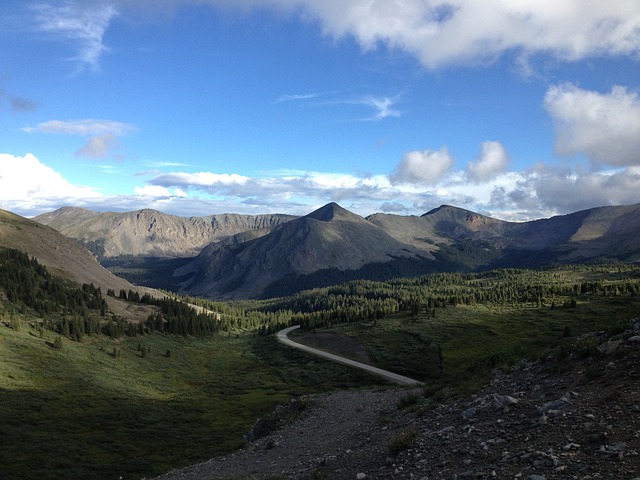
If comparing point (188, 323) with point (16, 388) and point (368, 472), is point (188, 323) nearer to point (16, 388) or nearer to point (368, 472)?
point (16, 388)

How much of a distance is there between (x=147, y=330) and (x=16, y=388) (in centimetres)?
9601

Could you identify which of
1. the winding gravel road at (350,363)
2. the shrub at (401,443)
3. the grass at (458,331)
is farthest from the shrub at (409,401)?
the grass at (458,331)

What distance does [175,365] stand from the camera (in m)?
138

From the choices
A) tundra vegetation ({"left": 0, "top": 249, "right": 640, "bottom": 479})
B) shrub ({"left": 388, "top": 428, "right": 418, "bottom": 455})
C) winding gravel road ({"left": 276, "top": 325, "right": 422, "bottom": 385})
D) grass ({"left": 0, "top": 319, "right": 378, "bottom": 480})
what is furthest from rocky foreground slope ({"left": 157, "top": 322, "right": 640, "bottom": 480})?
winding gravel road ({"left": 276, "top": 325, "right": 422, "bottom": 385})

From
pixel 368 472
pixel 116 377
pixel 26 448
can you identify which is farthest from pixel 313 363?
pixel 368 472

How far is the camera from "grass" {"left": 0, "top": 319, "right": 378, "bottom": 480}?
176 ft

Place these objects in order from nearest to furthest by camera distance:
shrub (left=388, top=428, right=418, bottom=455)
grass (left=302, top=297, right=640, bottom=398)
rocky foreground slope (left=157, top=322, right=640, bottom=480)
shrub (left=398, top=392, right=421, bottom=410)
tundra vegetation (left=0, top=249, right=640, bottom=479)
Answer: rocky foreground slope (left=157, top=322, right=640, bottom=480) < shrub (left=388, top=428, right=418, bottom=455) < shrub (left=398, top=392, right=421, bottom=410) < tundra vegetation (left=0, top=249, right=640, bottom=479) < grass (left=302, top=297, right=640, bottom=398)

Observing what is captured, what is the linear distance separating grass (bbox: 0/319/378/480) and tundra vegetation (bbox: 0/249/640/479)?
32cm

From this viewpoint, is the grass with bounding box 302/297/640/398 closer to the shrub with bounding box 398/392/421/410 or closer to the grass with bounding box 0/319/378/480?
the grass with bounding box 0/319/378/480

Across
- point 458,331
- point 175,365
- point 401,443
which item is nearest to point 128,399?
point 175,365

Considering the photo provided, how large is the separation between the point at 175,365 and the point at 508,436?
13960cm

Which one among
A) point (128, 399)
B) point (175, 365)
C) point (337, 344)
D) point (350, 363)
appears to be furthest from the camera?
point (337, 344)

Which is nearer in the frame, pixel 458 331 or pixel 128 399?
pixel 128 399

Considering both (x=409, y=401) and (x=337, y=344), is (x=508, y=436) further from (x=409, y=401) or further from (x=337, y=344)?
(x=337, y=344)
